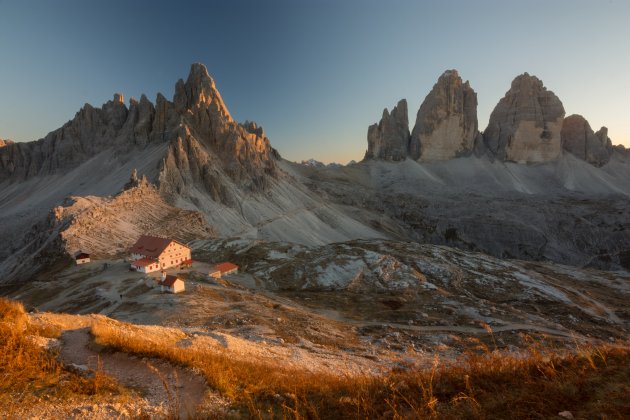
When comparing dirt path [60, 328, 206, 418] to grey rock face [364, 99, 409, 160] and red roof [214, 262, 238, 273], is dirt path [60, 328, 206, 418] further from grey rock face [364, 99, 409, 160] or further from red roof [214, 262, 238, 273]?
grey rock face [364, 99, 409, 160]

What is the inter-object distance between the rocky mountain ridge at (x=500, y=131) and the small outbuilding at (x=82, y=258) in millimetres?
153238

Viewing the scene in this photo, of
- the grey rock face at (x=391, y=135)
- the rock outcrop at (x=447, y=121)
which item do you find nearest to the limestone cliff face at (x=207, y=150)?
the grey rock face at (x=391, y=135)

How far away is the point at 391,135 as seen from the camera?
17900 centimetres

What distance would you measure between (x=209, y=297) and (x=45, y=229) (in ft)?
154

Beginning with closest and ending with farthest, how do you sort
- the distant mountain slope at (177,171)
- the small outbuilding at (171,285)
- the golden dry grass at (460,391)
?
1. the golden dry grass at (460,391)
2. the small outbuilding at (171,285)
3. the distant mountain slope at (177,171)

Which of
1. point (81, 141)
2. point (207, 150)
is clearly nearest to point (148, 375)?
point (207, 150)

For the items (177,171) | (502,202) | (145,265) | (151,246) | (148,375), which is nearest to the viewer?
(148,375)

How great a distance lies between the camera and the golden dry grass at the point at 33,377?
6.46m

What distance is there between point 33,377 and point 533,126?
671 feet

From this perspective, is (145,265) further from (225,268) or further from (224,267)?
(225,268)

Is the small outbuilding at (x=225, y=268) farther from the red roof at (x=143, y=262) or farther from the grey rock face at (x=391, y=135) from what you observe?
the grey rock face at (x=391, y=135)

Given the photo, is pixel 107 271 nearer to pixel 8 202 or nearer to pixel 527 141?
pixel 8 202

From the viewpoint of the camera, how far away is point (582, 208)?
112438 millimetres

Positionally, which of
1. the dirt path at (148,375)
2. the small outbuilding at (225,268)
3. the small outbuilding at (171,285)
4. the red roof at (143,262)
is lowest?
the small outbuilding at (225,268)
